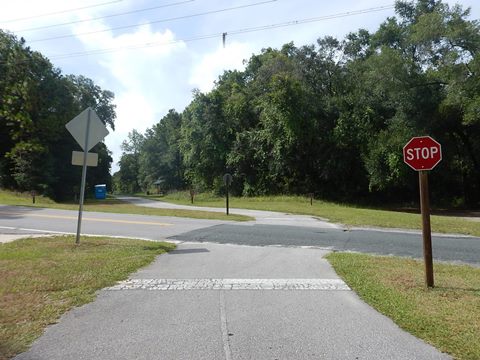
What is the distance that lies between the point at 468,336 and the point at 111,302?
433 centimetres

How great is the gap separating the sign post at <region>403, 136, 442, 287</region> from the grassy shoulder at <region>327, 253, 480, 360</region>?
0.48 m

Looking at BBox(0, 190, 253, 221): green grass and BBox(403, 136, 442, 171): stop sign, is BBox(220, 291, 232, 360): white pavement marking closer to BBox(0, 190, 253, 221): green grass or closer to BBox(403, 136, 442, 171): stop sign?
BBox(403, 136, 442, 171): stop sign

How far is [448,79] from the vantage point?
29.3 m

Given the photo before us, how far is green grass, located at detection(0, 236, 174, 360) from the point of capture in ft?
15.3

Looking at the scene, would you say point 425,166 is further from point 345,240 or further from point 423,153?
point 345,240

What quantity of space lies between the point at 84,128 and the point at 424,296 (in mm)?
8337

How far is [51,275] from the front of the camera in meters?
6.86

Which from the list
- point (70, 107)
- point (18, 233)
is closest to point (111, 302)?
point (18, 233)

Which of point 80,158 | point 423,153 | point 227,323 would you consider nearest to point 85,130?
point 80,158

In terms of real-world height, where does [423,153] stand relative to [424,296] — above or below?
above

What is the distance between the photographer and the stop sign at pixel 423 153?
22.3 ft

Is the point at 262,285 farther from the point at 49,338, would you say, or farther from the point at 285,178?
the point at 285,178

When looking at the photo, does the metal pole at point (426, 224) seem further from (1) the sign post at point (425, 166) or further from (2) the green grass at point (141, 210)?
(2) the green grass at point (141, 210)

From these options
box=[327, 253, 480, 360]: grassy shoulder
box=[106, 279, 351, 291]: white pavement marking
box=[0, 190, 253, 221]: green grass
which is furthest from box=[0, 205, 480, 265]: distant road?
box=[106, 279, 351, 291]: white pavement marking
